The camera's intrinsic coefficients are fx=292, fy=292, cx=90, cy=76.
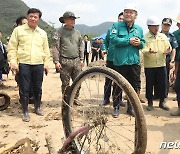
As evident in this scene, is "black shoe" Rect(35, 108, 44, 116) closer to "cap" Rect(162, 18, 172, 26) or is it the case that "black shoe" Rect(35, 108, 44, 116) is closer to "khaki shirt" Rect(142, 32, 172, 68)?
"khaki shirt" Rect(142, 32, 172, 68)

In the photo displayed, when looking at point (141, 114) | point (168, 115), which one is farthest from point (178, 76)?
point (141, 114)

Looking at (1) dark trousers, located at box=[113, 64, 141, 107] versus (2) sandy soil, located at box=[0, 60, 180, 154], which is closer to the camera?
(2) sandy soil, located at box=[0, 60, 180, 154]

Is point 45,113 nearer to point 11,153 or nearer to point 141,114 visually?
point 11,153

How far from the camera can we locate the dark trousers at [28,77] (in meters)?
5.45

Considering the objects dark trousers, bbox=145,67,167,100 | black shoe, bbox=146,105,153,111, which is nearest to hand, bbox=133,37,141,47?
dark trousers, bbox=145,67,167,100

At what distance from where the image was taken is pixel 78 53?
6.38 metres

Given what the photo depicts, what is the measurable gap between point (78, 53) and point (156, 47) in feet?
5.47

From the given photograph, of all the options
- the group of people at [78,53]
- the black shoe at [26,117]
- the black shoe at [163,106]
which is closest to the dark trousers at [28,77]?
the group of people at [78,53]

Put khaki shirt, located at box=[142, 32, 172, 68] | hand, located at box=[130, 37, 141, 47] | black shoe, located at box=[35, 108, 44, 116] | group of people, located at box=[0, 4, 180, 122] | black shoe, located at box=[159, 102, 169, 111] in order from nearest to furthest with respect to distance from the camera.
Answer: hand, located at box=[130, 37, 141, 47], group of people, located at box=[0, 4, 180, 122], black shoe, located at box=[35, 108, 44, 116], khaki shirt, located at box=[142, 32, 172, 68], black shoe, located at box=[159, 102, 169, 111]

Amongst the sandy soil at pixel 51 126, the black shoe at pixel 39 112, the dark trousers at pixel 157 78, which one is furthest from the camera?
the dark trousers at pixel 157 78

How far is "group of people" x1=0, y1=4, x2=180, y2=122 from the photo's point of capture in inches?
213

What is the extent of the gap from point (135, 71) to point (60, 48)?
1712 millimetres

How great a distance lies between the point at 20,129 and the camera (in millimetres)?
4977

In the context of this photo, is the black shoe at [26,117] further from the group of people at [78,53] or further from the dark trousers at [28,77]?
the dark trousers at [28,77]
